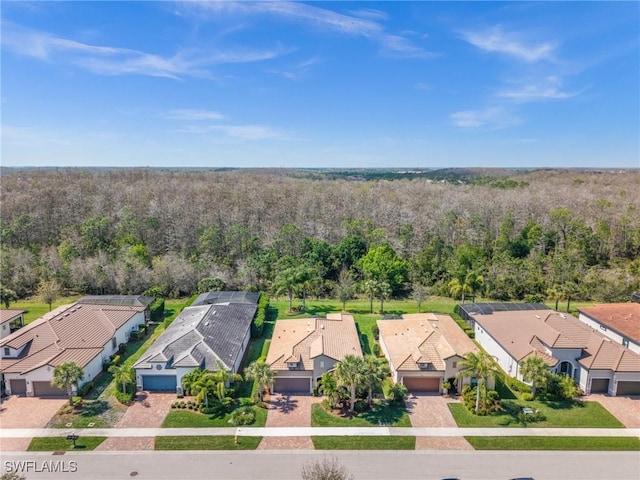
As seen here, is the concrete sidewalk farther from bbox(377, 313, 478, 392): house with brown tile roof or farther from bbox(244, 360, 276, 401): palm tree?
bbox(377, 313, 478, 392): house with brown tile roof

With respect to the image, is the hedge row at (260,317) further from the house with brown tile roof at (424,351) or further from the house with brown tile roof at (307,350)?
the house with brown tile roof at (424,351)

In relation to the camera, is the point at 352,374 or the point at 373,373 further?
the point at 373,373

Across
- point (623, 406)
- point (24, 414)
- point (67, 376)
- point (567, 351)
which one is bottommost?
point (24, 414)

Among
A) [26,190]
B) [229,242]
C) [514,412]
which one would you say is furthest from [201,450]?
[26,190]

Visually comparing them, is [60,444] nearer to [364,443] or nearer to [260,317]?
[364,443]

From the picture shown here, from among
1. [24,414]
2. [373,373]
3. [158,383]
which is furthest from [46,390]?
[373,373]

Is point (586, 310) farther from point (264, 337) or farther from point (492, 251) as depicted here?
point (264, 337)
